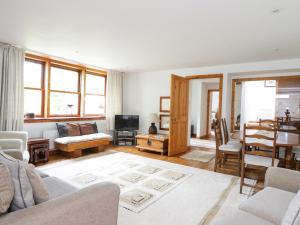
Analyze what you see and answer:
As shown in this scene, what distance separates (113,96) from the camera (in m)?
6.25

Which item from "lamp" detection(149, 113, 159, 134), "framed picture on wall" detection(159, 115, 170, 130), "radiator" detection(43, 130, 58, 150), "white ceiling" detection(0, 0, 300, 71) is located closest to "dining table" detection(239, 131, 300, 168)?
"white ceiling" detection(0, 0, 300, 71)

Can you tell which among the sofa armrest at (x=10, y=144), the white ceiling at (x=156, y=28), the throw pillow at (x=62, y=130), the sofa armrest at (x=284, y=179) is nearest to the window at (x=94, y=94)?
the throw pillow at (x=62, y=130)

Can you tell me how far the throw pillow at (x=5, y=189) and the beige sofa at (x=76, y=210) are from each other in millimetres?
50

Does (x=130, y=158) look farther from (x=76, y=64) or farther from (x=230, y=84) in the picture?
(x=230, y=84)

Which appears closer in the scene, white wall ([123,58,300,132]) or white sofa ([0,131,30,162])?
white sofa ([0,131,30,162])

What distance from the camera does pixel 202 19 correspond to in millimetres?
2527

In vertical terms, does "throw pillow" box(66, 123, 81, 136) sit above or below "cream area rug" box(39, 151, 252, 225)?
above

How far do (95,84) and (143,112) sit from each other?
5.77 feet

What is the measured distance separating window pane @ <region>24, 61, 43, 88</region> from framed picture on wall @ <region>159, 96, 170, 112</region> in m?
3.31

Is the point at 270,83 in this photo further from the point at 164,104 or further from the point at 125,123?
the point at 125,123

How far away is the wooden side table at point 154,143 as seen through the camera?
4996mm

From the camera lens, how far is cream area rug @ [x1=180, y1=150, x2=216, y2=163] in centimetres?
460

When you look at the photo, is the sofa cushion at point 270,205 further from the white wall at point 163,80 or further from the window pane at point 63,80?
the window pane at point 63,80

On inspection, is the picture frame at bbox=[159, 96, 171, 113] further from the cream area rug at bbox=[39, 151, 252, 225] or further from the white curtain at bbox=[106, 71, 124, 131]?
the cream area rug at bbox=[39, 151, 252, 225]
